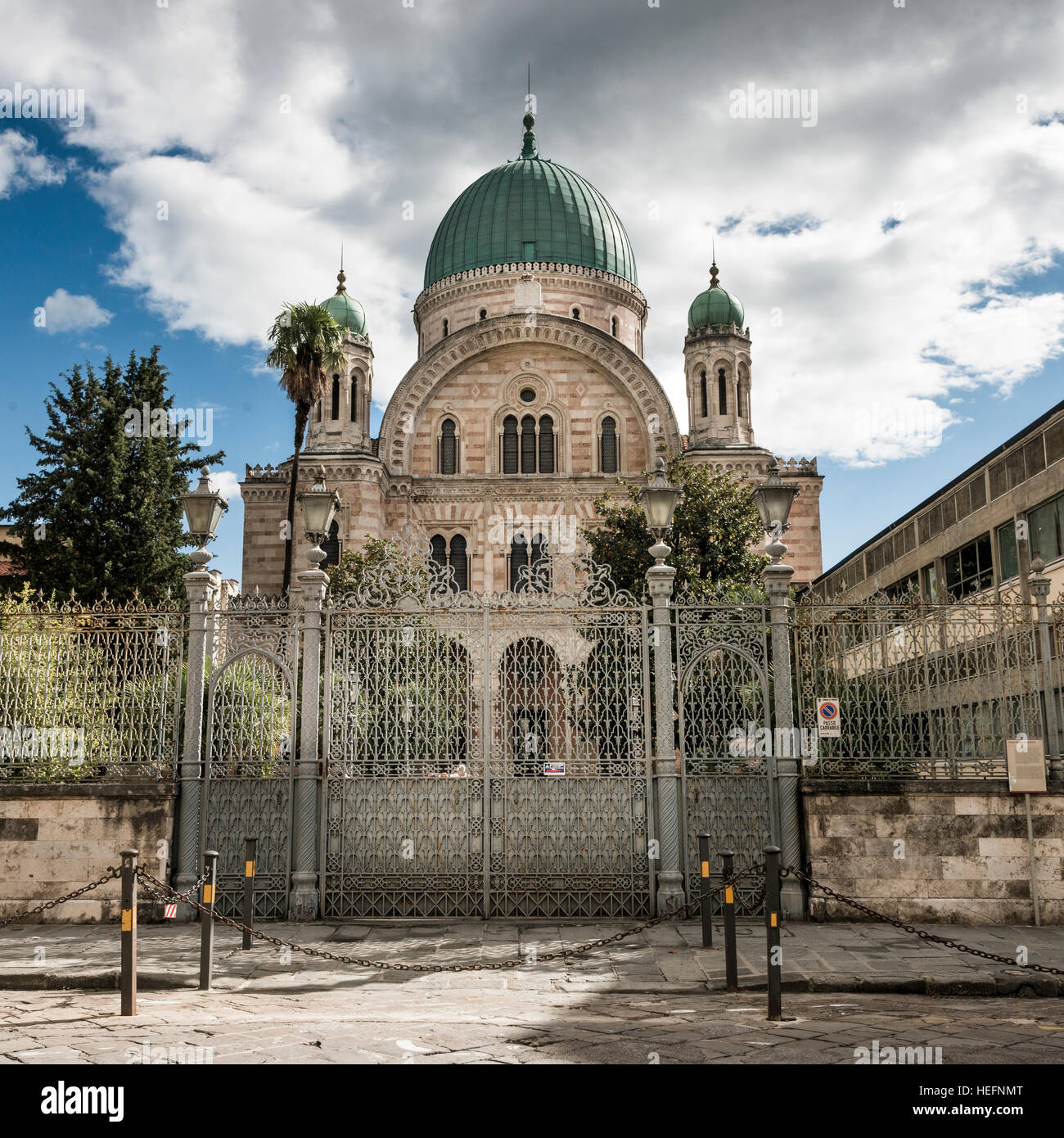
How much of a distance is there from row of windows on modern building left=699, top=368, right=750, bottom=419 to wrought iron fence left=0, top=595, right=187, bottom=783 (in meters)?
23.5

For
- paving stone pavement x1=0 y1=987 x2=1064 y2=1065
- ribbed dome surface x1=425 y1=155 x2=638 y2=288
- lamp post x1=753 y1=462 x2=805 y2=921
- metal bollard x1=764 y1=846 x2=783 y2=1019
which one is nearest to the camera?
paving stone pavement x1=0 y1=987 x2=1064 y2=1065

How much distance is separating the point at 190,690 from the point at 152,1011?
169 inches

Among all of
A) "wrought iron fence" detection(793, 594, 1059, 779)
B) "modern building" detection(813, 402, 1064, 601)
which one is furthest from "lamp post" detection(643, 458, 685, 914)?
"modern building" detection(813, 402, 1064, 601)

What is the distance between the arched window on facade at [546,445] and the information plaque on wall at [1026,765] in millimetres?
21696

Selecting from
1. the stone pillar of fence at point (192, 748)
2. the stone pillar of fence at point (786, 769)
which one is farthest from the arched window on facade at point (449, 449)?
the stone pillar of fence at point (786, 769)

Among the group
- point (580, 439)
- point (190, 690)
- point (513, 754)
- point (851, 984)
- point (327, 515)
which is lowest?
point (851, 984)

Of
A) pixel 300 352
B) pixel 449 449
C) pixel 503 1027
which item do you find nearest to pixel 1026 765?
pixel 503 1027

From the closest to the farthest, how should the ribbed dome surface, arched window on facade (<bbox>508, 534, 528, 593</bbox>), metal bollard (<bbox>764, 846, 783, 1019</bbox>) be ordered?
metal bollard (<bbox>764, 846, 783, 1019</bbox>) < arched window on facade (<bbox>508, 534, 528, 593</bbox>) < the ribbed dome surface

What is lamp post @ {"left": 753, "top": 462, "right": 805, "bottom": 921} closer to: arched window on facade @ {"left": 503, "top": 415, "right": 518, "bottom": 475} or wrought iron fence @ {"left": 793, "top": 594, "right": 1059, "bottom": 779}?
wrought iron fence @ {"left": 793, "top": 594, "right": 1059, "bottom": 779}

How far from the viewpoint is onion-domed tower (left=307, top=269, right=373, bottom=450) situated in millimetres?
30719

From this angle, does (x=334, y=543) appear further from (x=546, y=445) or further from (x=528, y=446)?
→ (x=546, y=445)
